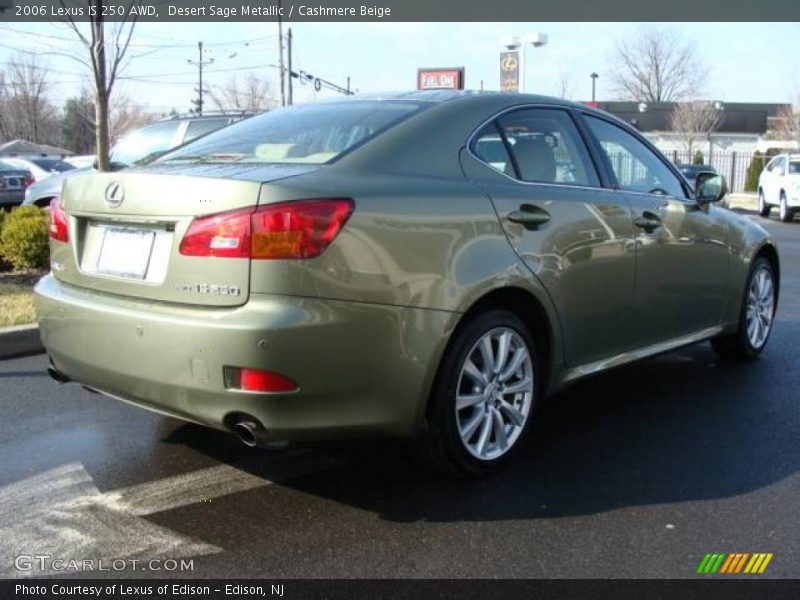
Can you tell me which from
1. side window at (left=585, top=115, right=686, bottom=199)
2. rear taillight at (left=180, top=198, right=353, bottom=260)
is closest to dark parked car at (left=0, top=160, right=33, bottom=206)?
side window at (left=585, top=115, right=686, bottom=199)

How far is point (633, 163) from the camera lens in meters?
4.66

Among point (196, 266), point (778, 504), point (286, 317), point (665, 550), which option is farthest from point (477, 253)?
point (778, 504)

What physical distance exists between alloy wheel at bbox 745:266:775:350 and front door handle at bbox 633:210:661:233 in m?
1.41

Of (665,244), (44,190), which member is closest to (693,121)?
(44,190)

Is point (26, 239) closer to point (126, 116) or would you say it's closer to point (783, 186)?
point (783, 186)

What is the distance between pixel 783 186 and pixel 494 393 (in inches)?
741

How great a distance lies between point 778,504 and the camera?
3365mm

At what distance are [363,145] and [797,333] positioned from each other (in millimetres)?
4704

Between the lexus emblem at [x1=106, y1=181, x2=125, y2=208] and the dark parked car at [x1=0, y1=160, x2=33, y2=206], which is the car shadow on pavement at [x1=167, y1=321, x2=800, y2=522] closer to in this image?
the lexus emblem at [x1=106, y1=181, x2=125, y2=208]

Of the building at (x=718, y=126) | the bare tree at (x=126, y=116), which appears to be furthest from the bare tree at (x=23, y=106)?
the building at (x=718, y=126)

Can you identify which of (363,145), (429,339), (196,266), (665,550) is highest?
(363,145)

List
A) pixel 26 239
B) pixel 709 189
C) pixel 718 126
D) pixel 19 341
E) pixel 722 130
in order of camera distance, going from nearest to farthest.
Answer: pixel 709 189 < pixel 19 341 < pixel 26 239 < pixel 718 126 < pixel 722 130

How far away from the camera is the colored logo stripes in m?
2.84

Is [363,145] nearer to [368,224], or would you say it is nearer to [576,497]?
[368,224]
